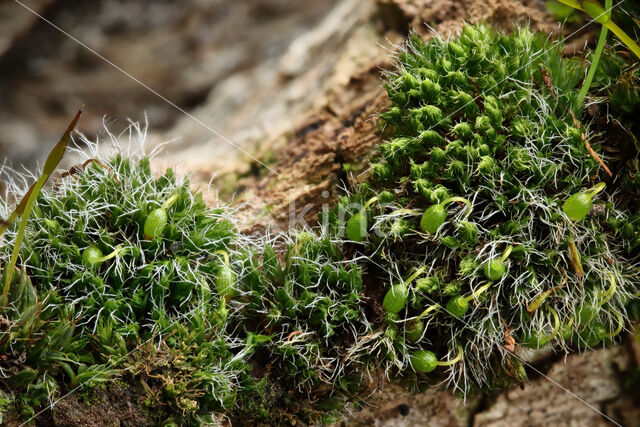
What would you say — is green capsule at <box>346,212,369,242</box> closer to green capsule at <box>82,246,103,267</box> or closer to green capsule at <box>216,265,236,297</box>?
green capsule at <box>216,265,236,297</box>

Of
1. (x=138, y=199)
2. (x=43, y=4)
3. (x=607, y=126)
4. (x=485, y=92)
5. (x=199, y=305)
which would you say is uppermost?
(x=43, y=4)

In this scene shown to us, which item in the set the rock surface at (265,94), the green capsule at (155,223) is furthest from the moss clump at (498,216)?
the green capsule at (155,223)

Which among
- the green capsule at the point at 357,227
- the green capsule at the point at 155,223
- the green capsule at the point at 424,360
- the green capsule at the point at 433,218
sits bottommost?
the green capsule at the point at 424,360

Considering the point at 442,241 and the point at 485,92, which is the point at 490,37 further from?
the point at 442,241

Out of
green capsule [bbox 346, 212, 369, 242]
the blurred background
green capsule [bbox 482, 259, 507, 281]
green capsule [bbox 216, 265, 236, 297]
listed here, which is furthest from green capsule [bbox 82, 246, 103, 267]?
green capsule [bbox 482, 259, 507, 281]

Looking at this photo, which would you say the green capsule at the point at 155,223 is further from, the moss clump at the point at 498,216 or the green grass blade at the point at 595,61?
the green grass blade at the point at 595,61

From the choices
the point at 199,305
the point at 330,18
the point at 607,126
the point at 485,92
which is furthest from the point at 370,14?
the point at 199,305

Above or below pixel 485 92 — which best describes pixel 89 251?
above

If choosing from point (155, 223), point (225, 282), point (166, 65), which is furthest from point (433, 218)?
point (166, 65)
